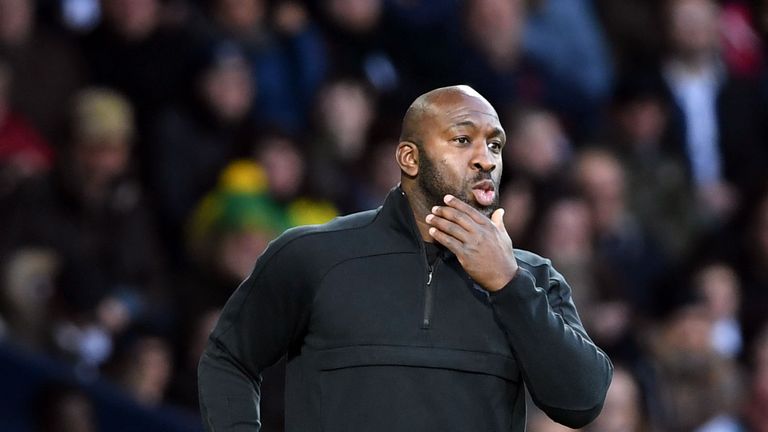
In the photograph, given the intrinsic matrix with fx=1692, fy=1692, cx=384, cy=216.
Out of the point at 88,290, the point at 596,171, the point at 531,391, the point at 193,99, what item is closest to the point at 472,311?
the point at 531,391

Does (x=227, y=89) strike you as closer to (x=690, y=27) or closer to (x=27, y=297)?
(x=27, y=297)

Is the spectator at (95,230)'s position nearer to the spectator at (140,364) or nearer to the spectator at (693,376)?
the spectator at (140,364)

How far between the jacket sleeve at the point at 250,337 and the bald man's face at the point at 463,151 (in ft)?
1.23

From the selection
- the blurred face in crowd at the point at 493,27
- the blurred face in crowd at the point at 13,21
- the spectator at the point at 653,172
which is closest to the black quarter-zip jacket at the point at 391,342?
the blurred face in crowd at the point at 13,21

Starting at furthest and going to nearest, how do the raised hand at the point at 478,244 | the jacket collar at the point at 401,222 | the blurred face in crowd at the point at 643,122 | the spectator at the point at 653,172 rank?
the blurred face in crowd at the point at 643,122 < the spectator at the point at 653,172 < the jacket collar at the point at 401,222 < the raised hand at the point at 478,244

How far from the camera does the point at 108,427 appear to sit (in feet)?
21.7

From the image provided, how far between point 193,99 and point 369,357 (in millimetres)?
4805

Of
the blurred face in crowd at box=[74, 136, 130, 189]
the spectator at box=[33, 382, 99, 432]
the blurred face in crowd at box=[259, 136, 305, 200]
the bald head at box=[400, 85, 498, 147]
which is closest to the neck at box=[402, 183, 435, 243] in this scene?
the bald head at box=[400, 85, 498, 147]

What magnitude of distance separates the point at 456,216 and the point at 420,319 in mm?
253

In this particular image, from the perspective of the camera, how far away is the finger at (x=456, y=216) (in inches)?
145

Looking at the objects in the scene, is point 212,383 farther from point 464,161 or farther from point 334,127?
point 334,127

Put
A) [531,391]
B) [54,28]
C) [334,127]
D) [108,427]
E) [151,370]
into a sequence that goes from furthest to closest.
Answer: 1. [334,127]
2. [54,28]
3. [151,370]
4. [108,427]
5. [531,391]

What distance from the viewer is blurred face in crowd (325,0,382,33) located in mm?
9344

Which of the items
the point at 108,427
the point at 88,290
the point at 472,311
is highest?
the point at 472,311
